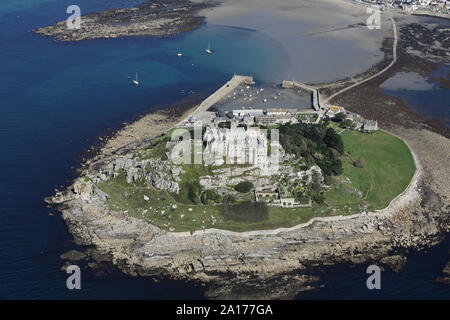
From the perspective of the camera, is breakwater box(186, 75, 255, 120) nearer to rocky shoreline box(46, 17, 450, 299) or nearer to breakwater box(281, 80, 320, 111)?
breakwater box(281, 80, 320, 111)

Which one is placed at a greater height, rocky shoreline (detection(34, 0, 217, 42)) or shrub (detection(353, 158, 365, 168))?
rocky shoreline (detection(34, 0, 217, 42))

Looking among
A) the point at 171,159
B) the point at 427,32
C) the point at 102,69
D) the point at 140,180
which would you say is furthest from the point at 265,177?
the point at 427,32

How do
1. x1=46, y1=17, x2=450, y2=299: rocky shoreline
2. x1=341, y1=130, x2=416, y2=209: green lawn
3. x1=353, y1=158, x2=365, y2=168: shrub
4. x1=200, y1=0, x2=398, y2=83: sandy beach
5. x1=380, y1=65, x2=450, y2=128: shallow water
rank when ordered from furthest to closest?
x1=200, y1=0, x2=398, y2=83: sandy beach < x1=380, y1=65, x2=450, y2=128: shallow water < x1=353, y1=158, x2=365, y2=168: shrub < x1=341, y1=130, x2=416, y2=209: green lawn < x1=46, y1=17, x2=450, y2=299: rocky shoreline

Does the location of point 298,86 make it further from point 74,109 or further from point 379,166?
point 74,109

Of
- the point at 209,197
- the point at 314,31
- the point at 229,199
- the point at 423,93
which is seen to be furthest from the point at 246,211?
the point at 314,31

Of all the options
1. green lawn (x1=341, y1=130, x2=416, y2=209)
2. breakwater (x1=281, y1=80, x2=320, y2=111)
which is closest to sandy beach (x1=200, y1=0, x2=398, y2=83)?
breakwater (x1=281, y1=80, x2=320, y2=111)

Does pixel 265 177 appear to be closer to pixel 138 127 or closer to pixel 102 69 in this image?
pixel 138 127

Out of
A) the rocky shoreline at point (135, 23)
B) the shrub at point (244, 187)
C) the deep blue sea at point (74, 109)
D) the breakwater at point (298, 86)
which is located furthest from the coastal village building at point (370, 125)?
the rocky shoreline at point (135, 23)

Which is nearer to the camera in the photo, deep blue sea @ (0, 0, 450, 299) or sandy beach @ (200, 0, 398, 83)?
deep blue sea @ (0, 0, 450, 299)
